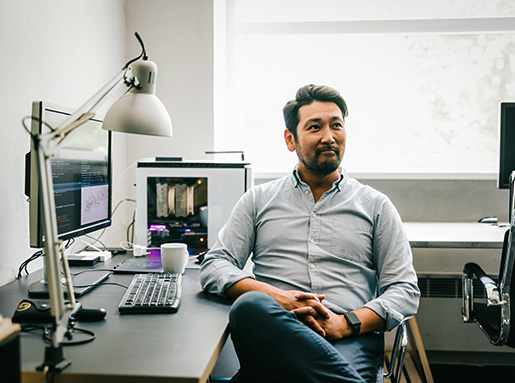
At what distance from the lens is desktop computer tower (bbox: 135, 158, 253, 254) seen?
6.79 feet

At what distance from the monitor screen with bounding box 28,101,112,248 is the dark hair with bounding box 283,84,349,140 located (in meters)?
0.71

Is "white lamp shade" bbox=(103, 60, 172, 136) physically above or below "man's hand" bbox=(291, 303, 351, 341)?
above

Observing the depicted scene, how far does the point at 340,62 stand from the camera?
115 inches

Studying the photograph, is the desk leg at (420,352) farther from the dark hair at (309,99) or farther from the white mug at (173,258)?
the white mug at (173,258)

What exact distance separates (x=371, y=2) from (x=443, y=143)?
0.98 m

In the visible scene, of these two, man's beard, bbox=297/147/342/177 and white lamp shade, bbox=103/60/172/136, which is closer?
white lamp shade, bbox=103/60/172/136

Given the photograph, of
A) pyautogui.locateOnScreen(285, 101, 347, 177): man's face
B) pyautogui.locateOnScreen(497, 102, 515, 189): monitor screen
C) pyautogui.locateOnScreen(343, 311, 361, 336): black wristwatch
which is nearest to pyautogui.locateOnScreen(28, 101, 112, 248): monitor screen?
pyautogui.locateOnScreen(285, 101, 347, 177): man's face

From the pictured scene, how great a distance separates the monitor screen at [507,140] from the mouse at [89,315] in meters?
2.12

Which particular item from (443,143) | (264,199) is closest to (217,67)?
(264,199)

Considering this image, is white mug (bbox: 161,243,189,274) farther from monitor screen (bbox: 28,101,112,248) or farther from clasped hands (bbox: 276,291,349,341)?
clasped hands (bbox: 276,291,349,341)

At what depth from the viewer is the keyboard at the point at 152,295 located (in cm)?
120

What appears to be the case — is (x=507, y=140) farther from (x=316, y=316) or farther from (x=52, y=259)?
(x=52, y=259)

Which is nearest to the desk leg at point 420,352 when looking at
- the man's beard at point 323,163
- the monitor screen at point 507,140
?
the monitor screen at point 507,140

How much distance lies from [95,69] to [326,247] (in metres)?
1.46
